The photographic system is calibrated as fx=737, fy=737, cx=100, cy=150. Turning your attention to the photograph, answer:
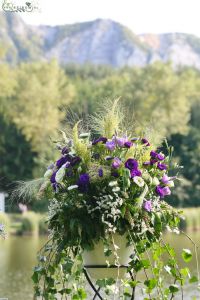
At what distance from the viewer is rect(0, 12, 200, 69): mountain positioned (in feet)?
419

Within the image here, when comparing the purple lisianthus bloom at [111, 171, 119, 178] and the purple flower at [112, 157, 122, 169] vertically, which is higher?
the purple flower at [112, 157, 122, 169]

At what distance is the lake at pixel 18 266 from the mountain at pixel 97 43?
107054 millimetres

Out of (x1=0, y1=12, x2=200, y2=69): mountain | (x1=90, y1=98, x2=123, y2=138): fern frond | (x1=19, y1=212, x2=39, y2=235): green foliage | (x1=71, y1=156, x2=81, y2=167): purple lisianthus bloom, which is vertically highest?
(x1=0, y1=12, x2=200, y2=69): mountain

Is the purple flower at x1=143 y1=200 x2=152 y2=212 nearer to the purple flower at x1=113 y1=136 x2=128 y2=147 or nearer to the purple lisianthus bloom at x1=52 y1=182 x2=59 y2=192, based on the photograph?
the purple flower at x1=113 y1=136 x2=128 y2=147

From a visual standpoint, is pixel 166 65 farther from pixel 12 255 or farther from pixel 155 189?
pixel 155 189

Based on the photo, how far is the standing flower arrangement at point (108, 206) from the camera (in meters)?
2.65

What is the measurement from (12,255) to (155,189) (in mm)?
11222

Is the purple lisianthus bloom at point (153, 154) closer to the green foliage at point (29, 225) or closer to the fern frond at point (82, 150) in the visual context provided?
the fern frond at point (82, 150)

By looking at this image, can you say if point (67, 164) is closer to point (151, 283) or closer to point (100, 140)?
point (100, 140)

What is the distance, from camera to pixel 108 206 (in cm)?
263

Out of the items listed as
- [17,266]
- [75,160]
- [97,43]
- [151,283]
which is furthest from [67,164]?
[97,43]

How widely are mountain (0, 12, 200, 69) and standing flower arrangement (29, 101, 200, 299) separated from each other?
120371mm

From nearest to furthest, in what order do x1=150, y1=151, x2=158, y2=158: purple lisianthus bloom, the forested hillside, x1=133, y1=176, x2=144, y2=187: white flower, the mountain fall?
x1=133, y1=176, x2=144, y2=187: white flower, x1=150, y1=151, x2=158, y2=158: purple lisianthus bloom, the forested hillside, the mountain

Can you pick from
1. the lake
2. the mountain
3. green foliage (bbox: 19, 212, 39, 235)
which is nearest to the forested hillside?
green foliage (bbox: 19, 212, 39, 235)
